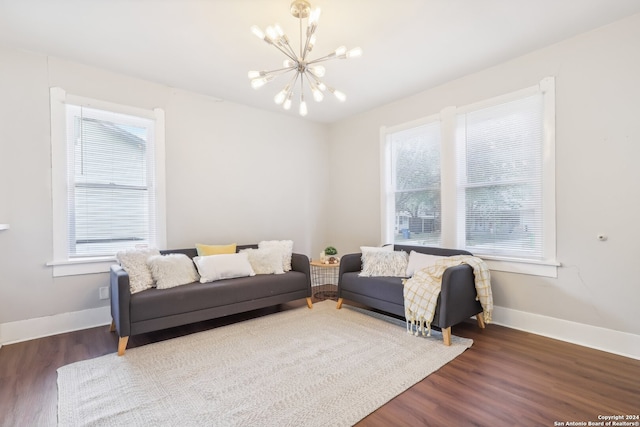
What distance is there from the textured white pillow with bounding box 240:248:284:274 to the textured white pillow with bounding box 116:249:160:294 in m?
1.08

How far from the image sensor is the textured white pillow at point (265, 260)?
350cm

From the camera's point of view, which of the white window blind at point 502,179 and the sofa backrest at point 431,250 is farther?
the sofa backrest at point 431,250

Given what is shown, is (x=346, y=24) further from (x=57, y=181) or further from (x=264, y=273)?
(x=57, y=181)

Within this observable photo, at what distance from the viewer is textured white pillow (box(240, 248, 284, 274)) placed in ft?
11.5

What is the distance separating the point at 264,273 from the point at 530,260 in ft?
9.20

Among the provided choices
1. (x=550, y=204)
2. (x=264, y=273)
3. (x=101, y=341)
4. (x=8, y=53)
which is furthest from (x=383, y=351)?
(x=8, y=53)

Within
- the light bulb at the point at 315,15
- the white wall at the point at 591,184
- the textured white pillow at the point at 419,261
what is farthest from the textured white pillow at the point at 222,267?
the white wall at the point at 591,184

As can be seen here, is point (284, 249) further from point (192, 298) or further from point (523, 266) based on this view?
point (523, 266)

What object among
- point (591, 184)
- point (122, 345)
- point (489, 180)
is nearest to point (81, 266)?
point (122, 345)

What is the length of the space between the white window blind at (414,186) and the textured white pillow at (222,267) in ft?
6.88

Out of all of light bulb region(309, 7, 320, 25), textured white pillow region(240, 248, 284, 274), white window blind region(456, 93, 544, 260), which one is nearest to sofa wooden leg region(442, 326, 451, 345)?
white window blind region(456, 93, 544, 260)

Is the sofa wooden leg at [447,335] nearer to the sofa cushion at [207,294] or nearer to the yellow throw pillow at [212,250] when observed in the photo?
the sofa cushion at [207,294]

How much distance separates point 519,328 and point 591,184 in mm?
1516

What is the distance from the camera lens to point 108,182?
323cm
